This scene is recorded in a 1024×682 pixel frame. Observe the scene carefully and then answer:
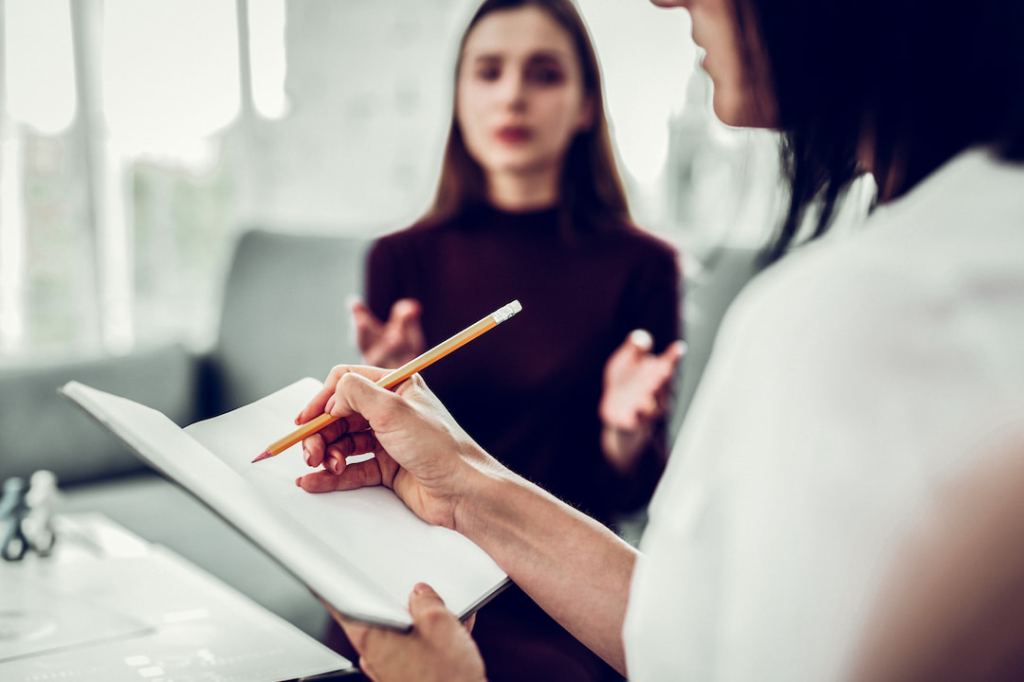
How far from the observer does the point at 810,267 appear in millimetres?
268

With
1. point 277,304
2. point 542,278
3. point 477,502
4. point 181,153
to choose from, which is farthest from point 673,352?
point 181,153

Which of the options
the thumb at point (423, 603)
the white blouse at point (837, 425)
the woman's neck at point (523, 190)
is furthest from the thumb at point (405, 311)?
the white blouse at point (837, 425)

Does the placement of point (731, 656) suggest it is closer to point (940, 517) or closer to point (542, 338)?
point (940, 517)

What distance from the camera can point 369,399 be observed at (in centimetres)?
43

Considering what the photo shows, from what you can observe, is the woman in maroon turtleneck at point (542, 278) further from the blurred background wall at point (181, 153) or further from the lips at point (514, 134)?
the blurred background wall at point (181, 153)

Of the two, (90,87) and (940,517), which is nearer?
(940,517)

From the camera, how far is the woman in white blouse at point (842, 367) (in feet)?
0.81

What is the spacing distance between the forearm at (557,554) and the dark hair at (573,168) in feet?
1.72

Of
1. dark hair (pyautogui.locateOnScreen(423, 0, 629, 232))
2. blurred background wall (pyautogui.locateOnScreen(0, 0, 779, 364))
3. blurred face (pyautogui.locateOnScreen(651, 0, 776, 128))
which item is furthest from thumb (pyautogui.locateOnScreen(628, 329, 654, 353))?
blurred background wall (pyautogui.locateOnScreen(0, 0, 779, 364))

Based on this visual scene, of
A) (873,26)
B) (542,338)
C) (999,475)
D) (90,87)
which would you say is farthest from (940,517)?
(90,87)

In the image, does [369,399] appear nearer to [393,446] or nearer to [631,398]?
[393,446]

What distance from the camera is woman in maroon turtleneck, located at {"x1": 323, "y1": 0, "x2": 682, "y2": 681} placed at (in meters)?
0.83

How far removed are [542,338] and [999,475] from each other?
634 mm

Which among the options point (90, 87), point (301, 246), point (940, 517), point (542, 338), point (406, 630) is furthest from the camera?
point (90, 87)
